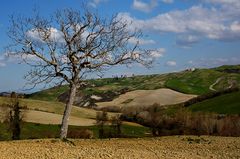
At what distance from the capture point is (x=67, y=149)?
27797 mm

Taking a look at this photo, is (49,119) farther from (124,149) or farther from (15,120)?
(124,149)

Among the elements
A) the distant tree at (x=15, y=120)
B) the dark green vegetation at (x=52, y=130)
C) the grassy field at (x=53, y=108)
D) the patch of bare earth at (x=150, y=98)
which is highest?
the patch of bare earth at (x=150, y=98)

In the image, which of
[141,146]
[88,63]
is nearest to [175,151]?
[141,146]

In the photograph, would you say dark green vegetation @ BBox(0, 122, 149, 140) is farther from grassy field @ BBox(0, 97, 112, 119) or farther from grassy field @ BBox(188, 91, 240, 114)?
grassy field @ BBox(188, 91, 240, 114)

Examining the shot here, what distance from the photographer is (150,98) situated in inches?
6476

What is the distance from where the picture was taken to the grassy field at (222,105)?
107375 mm

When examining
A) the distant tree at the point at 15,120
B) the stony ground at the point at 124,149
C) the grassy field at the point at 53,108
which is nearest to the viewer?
the stony ground at the point at 124,149

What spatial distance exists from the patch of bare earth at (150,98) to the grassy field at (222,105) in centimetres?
2918

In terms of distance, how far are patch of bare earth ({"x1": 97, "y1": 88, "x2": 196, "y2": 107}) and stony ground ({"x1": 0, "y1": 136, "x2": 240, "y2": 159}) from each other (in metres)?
116

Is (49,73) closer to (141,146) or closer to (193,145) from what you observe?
(141,146)

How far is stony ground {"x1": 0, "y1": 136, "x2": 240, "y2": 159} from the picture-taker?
26.2 metres

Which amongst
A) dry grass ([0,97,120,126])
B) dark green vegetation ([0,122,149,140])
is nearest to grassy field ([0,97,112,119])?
dry grass ([0,97,120,126])

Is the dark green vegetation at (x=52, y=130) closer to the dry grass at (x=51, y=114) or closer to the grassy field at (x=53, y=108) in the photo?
the dry grass at (x=51, y=114)

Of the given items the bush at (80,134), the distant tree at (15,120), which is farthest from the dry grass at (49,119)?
the bush at (80,134)
